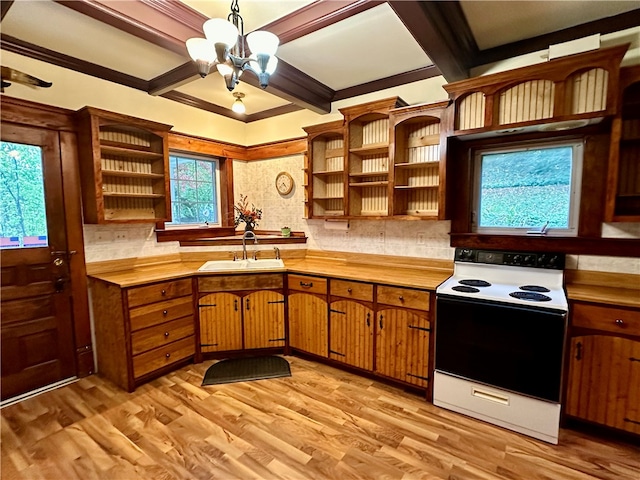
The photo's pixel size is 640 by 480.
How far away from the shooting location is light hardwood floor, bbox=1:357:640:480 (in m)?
1.79

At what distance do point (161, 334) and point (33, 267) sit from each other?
109 centimetres

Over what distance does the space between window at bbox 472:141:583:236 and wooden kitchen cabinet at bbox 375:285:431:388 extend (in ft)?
3.00

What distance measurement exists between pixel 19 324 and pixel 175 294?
3.66 feet

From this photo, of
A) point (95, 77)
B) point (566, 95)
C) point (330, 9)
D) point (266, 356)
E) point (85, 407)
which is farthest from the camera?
point (266, 356)

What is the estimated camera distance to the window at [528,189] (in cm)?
237

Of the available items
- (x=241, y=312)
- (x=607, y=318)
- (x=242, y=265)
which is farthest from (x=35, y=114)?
(x=607, y=318)

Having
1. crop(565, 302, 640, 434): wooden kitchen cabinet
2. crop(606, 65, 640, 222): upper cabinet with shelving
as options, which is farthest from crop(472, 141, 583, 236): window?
crop(565, 302, 640, 434): wooden kitchen cabinet

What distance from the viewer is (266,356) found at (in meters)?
3.18

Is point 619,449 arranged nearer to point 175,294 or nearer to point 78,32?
point 175,294

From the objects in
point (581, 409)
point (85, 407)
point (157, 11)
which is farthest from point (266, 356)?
point (157, 11)

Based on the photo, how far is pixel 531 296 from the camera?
209cm

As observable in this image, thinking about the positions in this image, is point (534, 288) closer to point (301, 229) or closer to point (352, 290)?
point (352, 290)

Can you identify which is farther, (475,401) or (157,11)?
(475,401)

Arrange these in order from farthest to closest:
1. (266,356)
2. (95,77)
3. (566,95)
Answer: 1. (266,356)
2. (95,77)
3. (566,95)
